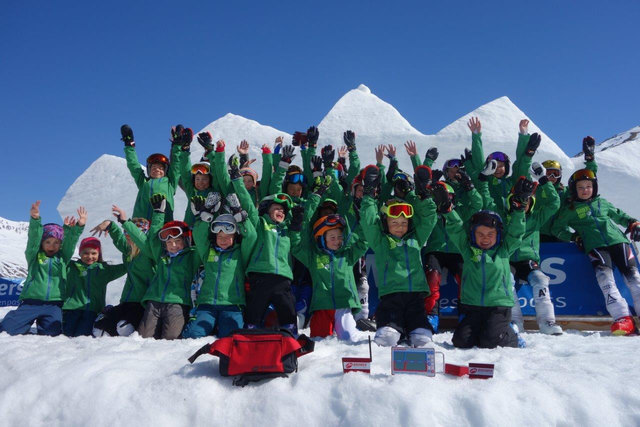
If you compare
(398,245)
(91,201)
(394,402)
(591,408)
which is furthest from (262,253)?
(91,201)

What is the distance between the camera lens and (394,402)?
2348mm

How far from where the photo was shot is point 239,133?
15.7 metres

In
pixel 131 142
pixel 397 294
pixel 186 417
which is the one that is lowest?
Answer: pixel 186 417

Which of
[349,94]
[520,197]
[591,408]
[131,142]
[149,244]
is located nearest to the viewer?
[591,408]

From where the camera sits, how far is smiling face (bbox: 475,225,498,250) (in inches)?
170

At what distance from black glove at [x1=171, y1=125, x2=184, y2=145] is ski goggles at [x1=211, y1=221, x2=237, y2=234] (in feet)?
8.04

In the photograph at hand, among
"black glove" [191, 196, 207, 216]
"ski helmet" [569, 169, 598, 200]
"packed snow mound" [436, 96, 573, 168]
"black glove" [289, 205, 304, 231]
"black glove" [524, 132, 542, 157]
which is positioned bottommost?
"black glove" [289, 205, 304, 231]

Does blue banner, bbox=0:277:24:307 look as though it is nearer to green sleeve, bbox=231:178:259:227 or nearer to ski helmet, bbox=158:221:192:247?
ski helmet, bbox=158:221:192:247

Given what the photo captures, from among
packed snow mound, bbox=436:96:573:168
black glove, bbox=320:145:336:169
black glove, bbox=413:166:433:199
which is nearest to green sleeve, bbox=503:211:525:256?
black glove, bbox=413:166:433:199

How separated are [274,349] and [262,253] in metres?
2.05

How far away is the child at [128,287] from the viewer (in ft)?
16.3

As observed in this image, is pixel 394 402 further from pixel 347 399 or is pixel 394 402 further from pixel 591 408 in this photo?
pixel 591 408

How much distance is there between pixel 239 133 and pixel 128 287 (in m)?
11.0

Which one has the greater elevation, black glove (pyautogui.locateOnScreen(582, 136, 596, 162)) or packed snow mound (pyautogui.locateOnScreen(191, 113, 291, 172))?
packed snow mound (pyautogui.locateOnScreen(191, 113, 291, 172))
